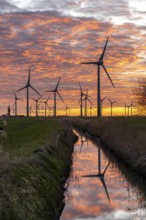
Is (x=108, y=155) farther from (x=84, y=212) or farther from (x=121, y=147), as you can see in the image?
(x=84, y=212)

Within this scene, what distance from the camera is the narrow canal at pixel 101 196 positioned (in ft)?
62.6

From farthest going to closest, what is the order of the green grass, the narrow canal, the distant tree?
the distant tree → the green grass → the narrow canal

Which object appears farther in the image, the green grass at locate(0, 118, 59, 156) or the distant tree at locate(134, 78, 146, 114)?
the distant tree at locate(134, 78, 146, 114)

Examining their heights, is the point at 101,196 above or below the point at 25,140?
below

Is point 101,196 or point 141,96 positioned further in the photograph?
point 141,96

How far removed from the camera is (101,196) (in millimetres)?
23234

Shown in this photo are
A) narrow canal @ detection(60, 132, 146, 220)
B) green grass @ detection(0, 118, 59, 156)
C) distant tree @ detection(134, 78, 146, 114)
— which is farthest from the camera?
distant tree @ detection(134, 78, 146, 114)

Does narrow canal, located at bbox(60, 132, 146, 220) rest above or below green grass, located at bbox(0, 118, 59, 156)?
below

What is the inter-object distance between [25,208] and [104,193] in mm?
11433

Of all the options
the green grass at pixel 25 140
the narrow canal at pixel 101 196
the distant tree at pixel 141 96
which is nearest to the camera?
the narrow canal at pixel 101 196

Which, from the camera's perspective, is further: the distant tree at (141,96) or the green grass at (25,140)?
the distant tree at (141,96)

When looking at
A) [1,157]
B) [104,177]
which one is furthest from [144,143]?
[1,157]

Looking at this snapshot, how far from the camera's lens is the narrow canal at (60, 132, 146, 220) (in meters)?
19.1

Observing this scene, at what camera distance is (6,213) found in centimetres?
1188
